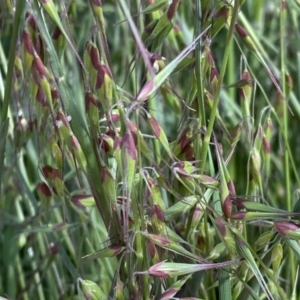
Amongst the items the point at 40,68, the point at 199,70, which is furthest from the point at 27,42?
the point at 199,70

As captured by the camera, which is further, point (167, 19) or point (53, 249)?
point (53, 249)

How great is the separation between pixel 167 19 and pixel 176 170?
0.11m

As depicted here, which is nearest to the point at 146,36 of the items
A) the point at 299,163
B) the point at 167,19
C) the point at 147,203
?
the point at 167,19

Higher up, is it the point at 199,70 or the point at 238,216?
the point at 199,70

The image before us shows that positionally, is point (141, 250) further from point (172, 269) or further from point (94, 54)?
point (94, 54)

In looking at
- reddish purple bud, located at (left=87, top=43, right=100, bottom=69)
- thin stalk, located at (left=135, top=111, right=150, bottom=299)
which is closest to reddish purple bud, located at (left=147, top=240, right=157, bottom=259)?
thin stalk, located at (left=135, top=111, right=150, bottom=299)

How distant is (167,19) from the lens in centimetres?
45

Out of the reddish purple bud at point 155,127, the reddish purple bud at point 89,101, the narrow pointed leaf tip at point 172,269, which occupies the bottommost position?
the narrow pointed leaf tip at point 172,269

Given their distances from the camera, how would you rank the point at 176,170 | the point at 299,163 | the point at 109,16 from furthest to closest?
the point at 109,16
the point at 299,163
the point at 176,170

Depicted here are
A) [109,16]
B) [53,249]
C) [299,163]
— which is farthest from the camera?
[109,16]

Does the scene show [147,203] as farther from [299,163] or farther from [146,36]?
[299,163]

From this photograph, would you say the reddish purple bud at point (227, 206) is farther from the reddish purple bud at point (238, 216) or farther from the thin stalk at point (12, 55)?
the thin stalk at point (12, 55)

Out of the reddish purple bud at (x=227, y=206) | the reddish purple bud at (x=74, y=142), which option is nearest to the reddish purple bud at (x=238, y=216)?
the reddish purple bud at (x=227, y=206)

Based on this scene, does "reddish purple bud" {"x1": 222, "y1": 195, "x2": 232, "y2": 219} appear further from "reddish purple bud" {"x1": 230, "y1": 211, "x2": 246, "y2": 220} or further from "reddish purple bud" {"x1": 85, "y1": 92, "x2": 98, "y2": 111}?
"reddish purple bud" {"x1": 85, "y1": 92, "x2": 98, "y2": 111}
